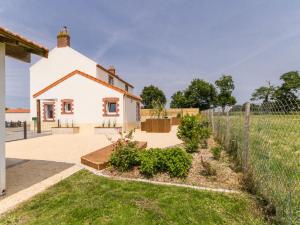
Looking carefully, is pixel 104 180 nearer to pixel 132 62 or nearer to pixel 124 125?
pixel 124 125

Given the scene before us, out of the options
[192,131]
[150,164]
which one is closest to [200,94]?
[192,131]

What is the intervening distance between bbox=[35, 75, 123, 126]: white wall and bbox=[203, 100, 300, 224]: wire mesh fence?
566 inches

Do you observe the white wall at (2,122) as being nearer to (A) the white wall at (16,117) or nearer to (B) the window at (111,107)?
(B) the window at (111,107)

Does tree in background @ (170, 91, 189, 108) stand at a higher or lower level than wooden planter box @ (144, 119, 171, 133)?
higher

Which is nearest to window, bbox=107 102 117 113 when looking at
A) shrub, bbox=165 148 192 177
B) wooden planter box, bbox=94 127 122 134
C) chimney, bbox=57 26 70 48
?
wooden planter box, bbox=94 127 122 134

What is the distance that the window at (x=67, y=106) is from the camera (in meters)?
19.1

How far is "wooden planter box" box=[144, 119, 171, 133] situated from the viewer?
19.0 m

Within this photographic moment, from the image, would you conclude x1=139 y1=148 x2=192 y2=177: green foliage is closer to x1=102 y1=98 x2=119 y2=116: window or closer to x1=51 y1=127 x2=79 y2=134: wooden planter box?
x1=102 y1=98 x2=119 y2=116: window

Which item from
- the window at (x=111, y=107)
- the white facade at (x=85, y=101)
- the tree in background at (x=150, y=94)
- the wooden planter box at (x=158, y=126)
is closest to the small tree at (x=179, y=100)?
the tree in background at (x=150, y=94)

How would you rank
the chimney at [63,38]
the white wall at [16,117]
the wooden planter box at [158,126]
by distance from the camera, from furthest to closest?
the white wall at [16,117] → the chimney at [63,38] → the wooden planter box at [158,126]

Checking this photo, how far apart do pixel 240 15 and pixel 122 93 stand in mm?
10896

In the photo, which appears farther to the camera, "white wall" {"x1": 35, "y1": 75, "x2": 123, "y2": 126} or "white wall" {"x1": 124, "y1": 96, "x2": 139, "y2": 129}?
"white wall" {"x1": 124, "y1": 96, "x2": 139, "y2": 129}

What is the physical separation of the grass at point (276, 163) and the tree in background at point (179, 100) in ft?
177

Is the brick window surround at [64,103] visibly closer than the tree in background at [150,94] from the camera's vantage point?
Yes
